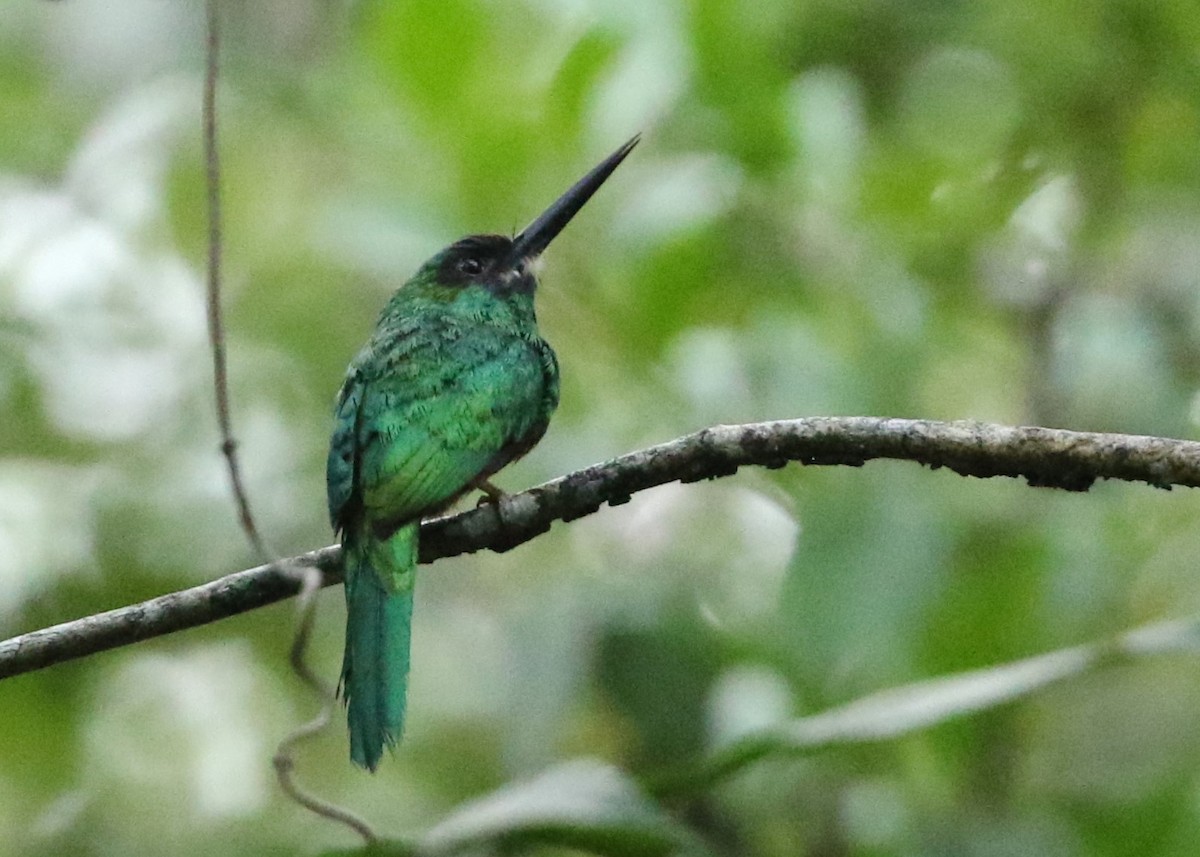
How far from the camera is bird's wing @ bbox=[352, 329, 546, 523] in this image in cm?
245

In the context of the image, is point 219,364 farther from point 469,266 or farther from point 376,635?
point 469,266

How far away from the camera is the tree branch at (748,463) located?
175cm

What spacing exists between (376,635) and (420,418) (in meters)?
0.50

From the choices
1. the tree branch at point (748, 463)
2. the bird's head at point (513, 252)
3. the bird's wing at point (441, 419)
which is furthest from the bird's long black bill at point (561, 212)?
the tree branch at point (748, 463)

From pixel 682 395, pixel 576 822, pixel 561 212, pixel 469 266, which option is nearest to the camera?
pixel 576 822

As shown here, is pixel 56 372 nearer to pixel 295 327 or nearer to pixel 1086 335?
pixel 295 327

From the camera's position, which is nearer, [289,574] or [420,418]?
[289,574]

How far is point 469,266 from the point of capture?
3332mm

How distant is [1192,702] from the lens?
10.4ft

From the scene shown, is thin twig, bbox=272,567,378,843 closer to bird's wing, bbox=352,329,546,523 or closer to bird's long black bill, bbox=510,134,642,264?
bird's wing, bbox=352,329,546,523

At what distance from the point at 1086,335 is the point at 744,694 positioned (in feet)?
3.11

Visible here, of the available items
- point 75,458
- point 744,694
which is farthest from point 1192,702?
point 75,458

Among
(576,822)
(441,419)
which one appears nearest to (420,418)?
(441,419)

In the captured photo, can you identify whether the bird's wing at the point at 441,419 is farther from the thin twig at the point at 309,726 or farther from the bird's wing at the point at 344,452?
the thin twig at the point at 309,726
